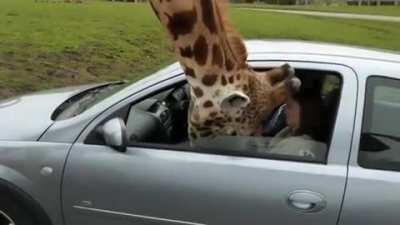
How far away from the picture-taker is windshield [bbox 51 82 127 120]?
415 centimetres

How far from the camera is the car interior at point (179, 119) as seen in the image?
12.5 feet

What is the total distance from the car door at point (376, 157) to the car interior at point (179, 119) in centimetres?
17

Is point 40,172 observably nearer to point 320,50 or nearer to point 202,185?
point 202,185

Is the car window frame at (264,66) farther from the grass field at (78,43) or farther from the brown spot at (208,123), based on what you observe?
the grass field at (78,43)

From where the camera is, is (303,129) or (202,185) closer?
(202,185)

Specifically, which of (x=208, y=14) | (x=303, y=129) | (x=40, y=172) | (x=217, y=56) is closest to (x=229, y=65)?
(x=217, y=56)

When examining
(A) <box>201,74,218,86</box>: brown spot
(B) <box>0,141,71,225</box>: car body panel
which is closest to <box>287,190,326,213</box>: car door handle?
(A) <box>201,74,218,86</box>: brown spot

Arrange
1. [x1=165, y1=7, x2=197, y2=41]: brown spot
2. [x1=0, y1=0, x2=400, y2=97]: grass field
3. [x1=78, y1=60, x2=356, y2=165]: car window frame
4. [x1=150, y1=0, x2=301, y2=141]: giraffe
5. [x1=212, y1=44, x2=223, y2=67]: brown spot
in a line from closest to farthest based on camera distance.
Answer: [x1=78, y1=60, x2=356, y2=165]: car window frame
[x1=150, y1=0, x2=301, y2=141]: giraffe
[x1=212, y1=44, x2=223, y2=67]: brown spot
[x1=165, y1=7, x2=197, y2=41]: brown spot
[x1=0, y1=0, x2=400, y2=97]: grass field

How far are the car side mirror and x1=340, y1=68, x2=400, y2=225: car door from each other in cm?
119

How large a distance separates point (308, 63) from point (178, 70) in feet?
2.45

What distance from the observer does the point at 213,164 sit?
369 centimetres

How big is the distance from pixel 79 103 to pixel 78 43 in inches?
317

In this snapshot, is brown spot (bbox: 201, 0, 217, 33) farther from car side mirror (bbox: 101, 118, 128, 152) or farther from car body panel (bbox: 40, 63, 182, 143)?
car side mirror (bbox: 101, 118, 128, 152)

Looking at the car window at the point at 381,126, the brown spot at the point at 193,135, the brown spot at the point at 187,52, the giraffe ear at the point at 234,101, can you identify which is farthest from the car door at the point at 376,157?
the brown spot at the point at 187,52
